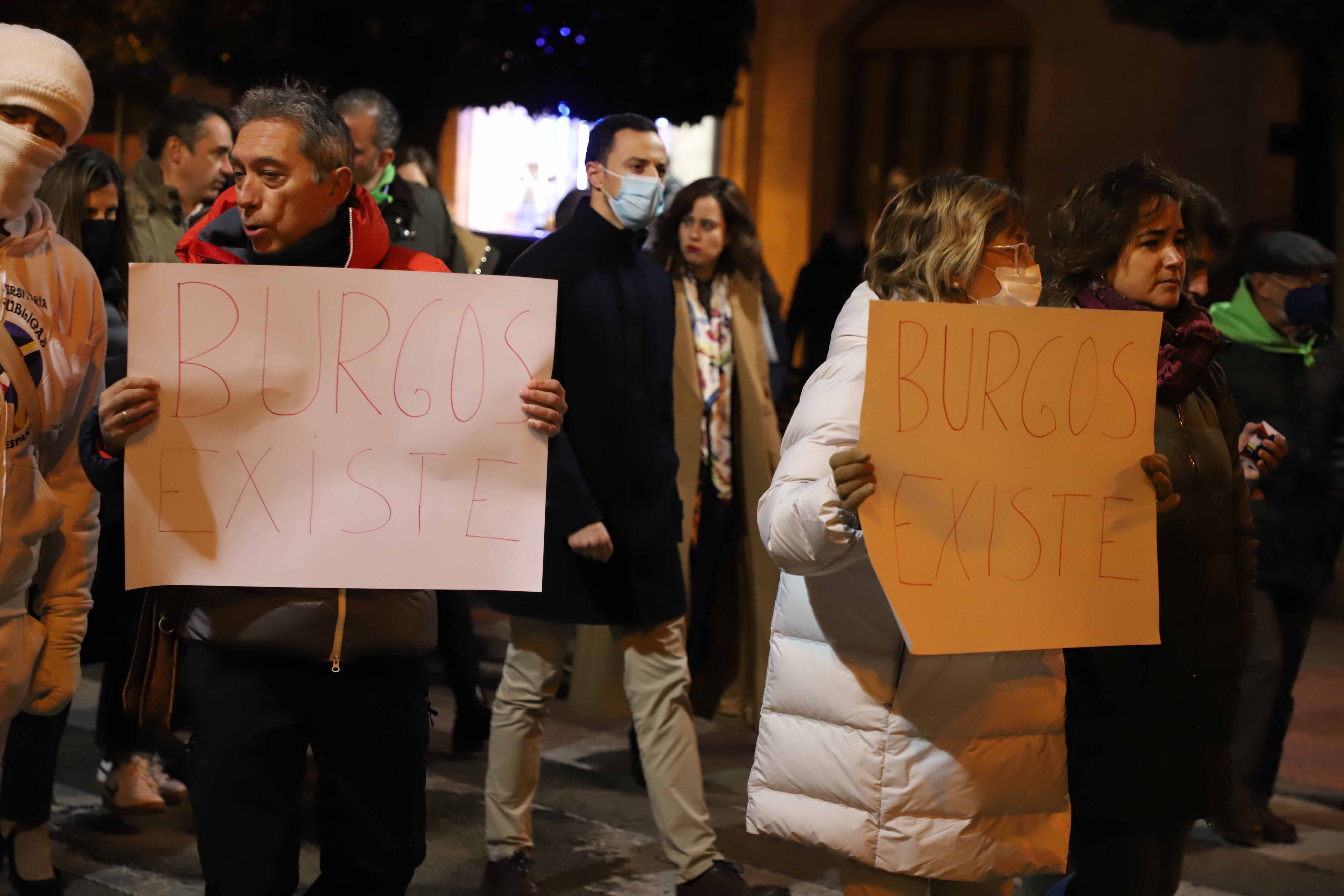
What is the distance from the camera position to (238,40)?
6.86 meters

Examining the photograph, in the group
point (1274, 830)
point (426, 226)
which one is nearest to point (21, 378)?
point (426, 226)

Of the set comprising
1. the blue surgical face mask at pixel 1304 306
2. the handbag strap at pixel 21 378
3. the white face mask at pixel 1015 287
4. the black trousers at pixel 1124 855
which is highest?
the blue surgical face mask at pixel 1304 306

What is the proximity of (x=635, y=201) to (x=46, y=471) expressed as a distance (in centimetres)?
182

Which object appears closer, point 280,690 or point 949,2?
point 280,690

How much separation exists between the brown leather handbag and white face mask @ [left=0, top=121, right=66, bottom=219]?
785 millimetres

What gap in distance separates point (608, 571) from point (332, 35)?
3821mm

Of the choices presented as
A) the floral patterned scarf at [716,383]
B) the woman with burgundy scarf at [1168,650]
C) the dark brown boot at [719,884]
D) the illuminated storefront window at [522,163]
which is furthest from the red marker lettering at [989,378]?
the illuminated storefront window at [522,163]

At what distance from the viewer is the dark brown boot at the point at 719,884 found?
13.0 feet

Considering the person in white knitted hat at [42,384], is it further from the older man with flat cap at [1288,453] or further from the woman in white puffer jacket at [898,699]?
the older man with flat cap at [1288,453]

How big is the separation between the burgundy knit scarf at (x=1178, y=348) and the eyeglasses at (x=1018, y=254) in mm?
265

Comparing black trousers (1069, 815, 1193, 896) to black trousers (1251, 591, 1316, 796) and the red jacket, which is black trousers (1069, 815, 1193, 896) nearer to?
the red jacket

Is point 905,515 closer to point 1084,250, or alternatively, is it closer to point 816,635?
point 816,635

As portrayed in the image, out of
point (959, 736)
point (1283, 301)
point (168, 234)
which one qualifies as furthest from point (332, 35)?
point (959, 736)

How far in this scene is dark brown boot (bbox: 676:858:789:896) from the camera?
396 centimetres
